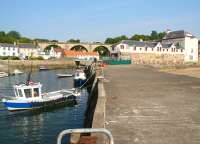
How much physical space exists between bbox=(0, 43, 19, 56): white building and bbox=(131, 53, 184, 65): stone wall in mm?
51892

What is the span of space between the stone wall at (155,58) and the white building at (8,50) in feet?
170

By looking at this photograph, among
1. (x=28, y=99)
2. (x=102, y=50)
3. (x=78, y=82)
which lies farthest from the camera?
(x=102, y=50)

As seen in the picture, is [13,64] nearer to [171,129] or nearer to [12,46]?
[12,46]

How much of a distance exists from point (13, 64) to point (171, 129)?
98.7 m

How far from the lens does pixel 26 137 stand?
19609 mm

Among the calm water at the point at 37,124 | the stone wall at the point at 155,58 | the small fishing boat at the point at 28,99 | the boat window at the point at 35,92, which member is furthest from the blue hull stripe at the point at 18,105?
Answer: the stone wall at the point at 155,58

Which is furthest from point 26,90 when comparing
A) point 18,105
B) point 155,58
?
point 155,58

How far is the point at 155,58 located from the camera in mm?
121438

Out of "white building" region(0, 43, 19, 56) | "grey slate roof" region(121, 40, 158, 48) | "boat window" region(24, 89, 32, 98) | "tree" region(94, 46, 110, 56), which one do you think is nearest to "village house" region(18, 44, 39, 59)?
"white building" region(0, 43, 19, 56)

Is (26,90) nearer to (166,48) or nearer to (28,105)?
(28,105)

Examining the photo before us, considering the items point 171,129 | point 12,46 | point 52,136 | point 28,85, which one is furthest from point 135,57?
point 171,129

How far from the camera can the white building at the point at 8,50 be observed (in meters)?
136

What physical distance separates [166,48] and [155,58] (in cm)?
721

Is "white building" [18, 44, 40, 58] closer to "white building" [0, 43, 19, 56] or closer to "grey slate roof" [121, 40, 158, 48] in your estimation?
"white building" [0, 43, 19, 56]
